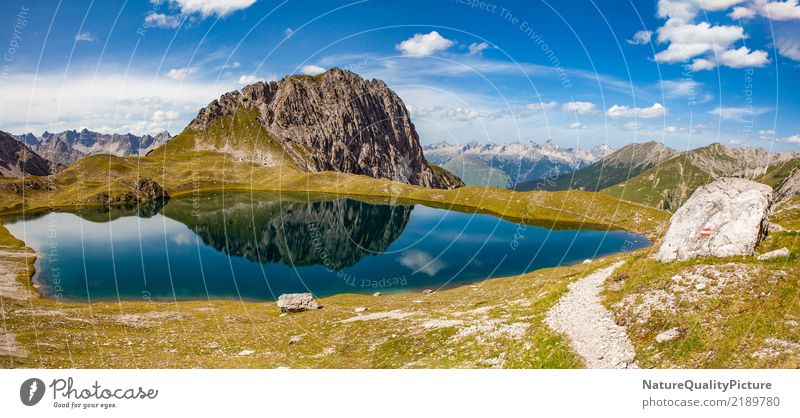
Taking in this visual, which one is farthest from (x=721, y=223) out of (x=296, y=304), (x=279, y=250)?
(x=279, y=250)

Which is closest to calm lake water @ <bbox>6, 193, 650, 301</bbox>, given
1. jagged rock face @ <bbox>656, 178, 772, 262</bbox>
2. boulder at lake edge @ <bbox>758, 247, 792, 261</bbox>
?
jagged rock face @ <bbox>656, 178, 772, 262</bbox>

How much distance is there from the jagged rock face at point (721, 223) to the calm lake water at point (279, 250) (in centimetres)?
4460

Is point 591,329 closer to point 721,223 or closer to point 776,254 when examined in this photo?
point 776,254

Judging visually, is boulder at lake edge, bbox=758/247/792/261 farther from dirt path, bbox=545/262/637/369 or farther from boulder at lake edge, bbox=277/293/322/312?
boulder at lake edge, bbox=277/293/322/312

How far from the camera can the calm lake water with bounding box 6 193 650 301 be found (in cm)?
7388

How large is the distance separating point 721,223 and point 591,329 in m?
13.8

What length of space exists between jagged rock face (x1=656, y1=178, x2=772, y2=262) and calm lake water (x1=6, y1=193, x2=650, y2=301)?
44602 millimetres

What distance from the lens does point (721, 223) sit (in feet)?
92.3

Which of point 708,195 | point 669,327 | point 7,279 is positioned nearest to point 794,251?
point 708,195

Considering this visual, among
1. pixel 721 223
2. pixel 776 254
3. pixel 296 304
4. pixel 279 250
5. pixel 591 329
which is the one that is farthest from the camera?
pixel 279 250

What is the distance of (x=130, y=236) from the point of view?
121 m

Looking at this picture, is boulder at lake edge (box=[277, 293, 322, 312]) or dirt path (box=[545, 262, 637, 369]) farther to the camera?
boulder at lake edge (box=[277, 293, 322, 312])

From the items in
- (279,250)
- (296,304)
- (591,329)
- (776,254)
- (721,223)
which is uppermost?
(721,223)
